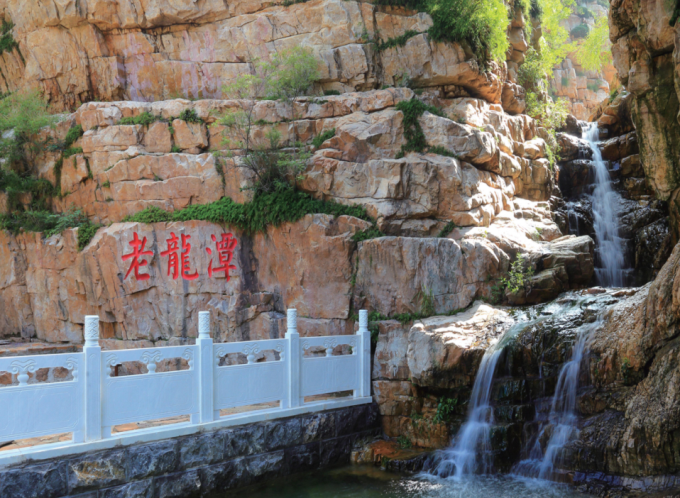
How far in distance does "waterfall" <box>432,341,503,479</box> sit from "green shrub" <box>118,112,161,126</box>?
28.0ft

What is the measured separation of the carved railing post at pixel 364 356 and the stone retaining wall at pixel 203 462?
29 centimetres

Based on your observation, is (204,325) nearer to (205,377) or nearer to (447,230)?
(205,377)

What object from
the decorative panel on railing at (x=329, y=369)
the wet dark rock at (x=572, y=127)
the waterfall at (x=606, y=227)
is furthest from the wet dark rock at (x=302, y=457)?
the wet dark rock at (x=572, y=127)

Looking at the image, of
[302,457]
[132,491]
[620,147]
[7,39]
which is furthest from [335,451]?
[7,39]

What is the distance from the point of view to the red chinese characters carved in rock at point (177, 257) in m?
11.0

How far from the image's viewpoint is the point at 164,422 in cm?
742

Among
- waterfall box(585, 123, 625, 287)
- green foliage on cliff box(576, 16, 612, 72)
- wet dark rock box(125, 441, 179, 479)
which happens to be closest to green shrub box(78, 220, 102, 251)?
wet dark rock box(125, 441, 179, 479)

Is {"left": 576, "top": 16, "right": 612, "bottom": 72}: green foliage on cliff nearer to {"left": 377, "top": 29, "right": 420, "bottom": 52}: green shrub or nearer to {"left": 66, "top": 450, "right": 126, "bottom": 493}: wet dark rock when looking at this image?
{"left": 377, "top": 29, "right": 420, "bottom": 52}: green shrub

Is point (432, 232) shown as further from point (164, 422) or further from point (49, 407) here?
point (49, 407)

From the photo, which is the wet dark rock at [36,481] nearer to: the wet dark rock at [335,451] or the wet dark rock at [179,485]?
the wet dark rock at [179,485]

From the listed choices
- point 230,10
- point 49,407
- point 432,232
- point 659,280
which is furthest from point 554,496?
point 230,10

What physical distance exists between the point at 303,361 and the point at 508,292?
359 centimetres

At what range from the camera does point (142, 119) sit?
11.8 meters

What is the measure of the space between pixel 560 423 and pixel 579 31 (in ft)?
86.7
